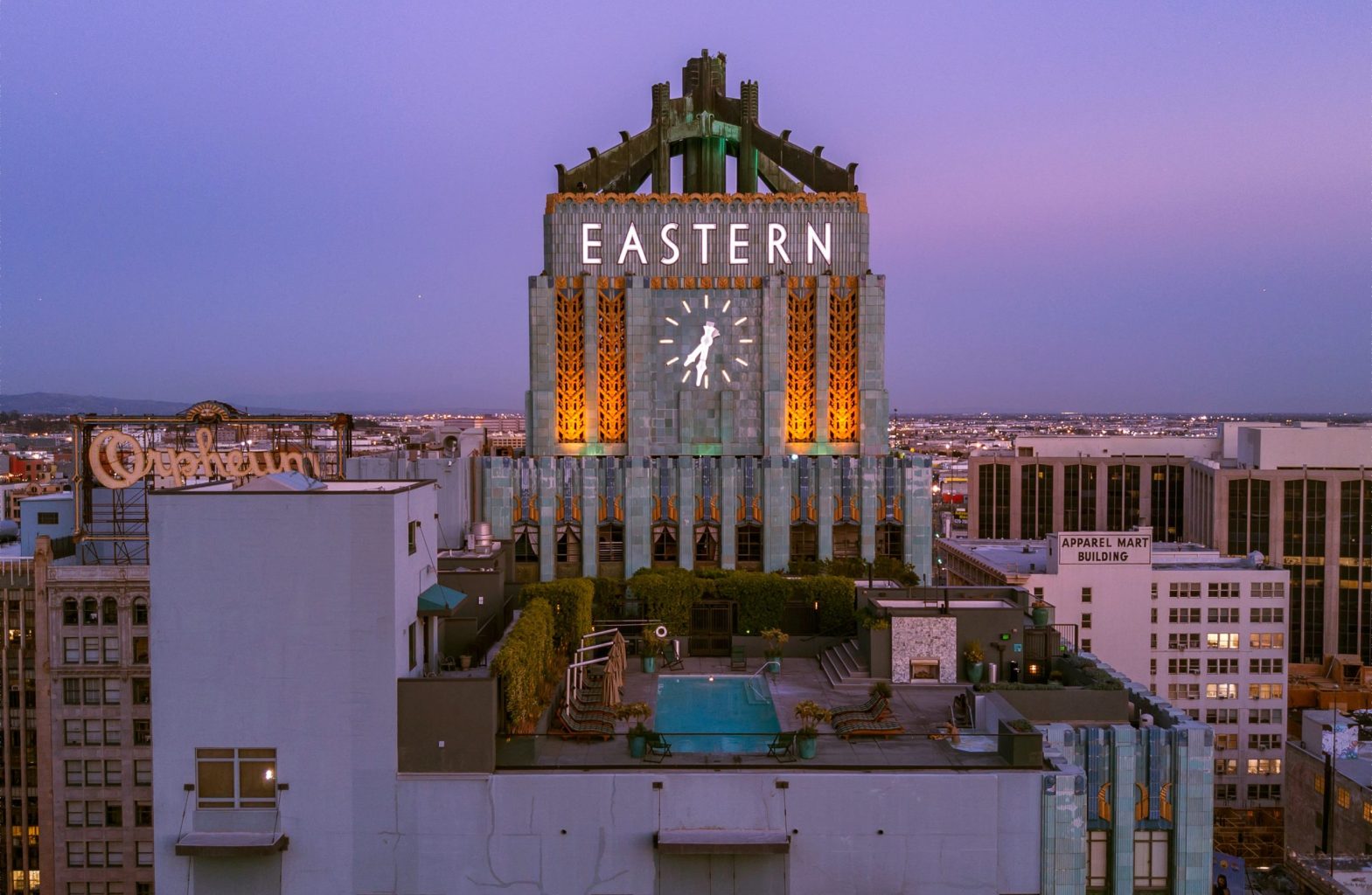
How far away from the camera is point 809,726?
28406 mm

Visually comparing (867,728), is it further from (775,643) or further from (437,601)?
(437,601)

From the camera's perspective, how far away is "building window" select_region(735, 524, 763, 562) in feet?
183

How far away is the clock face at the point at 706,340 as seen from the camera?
57.7 meters

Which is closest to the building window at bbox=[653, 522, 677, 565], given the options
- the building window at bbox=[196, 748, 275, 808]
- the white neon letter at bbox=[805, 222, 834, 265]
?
the white neon letter at bbox=[805, 222, 834, 265]

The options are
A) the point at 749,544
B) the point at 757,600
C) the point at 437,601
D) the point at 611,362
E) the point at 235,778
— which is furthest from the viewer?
the point at 611,362

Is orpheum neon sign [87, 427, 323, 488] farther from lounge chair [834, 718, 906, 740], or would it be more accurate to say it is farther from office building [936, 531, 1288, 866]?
office building [936, 531, 1288, 866]

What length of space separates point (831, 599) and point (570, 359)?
73.0 feet

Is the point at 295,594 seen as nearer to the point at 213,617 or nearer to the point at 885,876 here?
the point at 213,617

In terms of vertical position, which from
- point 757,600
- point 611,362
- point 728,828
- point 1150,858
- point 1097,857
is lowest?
point 1150,858

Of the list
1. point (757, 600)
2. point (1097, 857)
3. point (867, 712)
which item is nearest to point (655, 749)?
point (867, 712)

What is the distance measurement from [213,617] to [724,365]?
3642cm

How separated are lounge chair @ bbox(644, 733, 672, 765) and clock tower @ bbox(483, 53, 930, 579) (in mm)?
26918

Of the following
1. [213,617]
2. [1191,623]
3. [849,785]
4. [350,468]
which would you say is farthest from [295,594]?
[1191,623]

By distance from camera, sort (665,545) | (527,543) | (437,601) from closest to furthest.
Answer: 1. (437,601)
2. (527,543)
3. (665,545)
